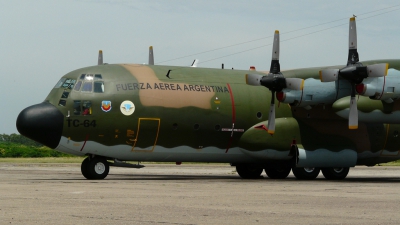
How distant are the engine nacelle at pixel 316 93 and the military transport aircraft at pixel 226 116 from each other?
39 mm

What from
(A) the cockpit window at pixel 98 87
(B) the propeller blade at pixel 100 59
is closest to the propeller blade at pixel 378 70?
(A) the cockpit window at pixel 98 87

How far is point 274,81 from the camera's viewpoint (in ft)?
82.3

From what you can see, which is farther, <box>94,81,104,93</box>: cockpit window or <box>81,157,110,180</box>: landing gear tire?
<box>81,157,110,180</box>: landing gear tire

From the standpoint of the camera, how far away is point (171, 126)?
82.2 feet

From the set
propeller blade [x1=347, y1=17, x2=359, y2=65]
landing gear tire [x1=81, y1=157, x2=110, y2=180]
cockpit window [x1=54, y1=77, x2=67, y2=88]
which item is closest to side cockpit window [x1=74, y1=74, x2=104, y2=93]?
cockpit window [x1=54, y1=77, x2=67, y2=88]

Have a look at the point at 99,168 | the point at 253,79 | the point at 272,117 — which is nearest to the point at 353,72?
the point at 272,117

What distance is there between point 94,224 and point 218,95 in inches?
630

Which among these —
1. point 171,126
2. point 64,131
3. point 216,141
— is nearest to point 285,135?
point 216,141

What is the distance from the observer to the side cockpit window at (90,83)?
24266 millimetres

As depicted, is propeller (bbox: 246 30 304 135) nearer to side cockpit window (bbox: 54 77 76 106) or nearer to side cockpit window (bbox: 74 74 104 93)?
side cockpit window (bbox: 74 74 104 93)

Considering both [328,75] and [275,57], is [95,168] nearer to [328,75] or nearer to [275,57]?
[275,57]

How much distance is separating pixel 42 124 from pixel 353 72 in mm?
11676

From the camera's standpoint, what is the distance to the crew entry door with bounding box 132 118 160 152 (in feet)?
80.6

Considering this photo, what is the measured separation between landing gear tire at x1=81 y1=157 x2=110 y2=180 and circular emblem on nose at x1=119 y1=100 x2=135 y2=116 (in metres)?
2.15
